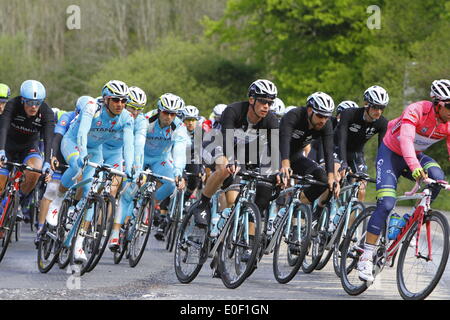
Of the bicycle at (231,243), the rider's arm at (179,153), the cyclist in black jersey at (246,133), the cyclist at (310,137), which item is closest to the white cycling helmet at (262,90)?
the cyclist in black jersey at (246,133)

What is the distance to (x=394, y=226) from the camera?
8.91 m

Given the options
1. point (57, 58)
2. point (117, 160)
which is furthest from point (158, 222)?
point (57, 58)

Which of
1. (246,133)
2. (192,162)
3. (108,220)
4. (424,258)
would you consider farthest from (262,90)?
(192,162)

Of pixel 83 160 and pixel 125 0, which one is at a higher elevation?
pixel 125 0

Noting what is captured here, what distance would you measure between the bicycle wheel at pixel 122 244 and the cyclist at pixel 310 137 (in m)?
2.09

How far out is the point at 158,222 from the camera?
13.6 meters

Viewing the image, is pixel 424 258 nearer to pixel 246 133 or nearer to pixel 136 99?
pixel 246 133

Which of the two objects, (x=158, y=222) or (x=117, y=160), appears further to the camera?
(x=158, y=222)

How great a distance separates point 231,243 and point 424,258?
6.36 feet

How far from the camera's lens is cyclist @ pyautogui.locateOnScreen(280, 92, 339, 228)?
1027 centimetres

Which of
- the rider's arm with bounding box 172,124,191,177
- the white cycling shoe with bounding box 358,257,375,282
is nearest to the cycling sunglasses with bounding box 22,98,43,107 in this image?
the rider's arm with bounding box 172,124,191,177

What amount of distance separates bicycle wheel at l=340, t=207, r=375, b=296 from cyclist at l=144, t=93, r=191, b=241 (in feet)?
11.2
